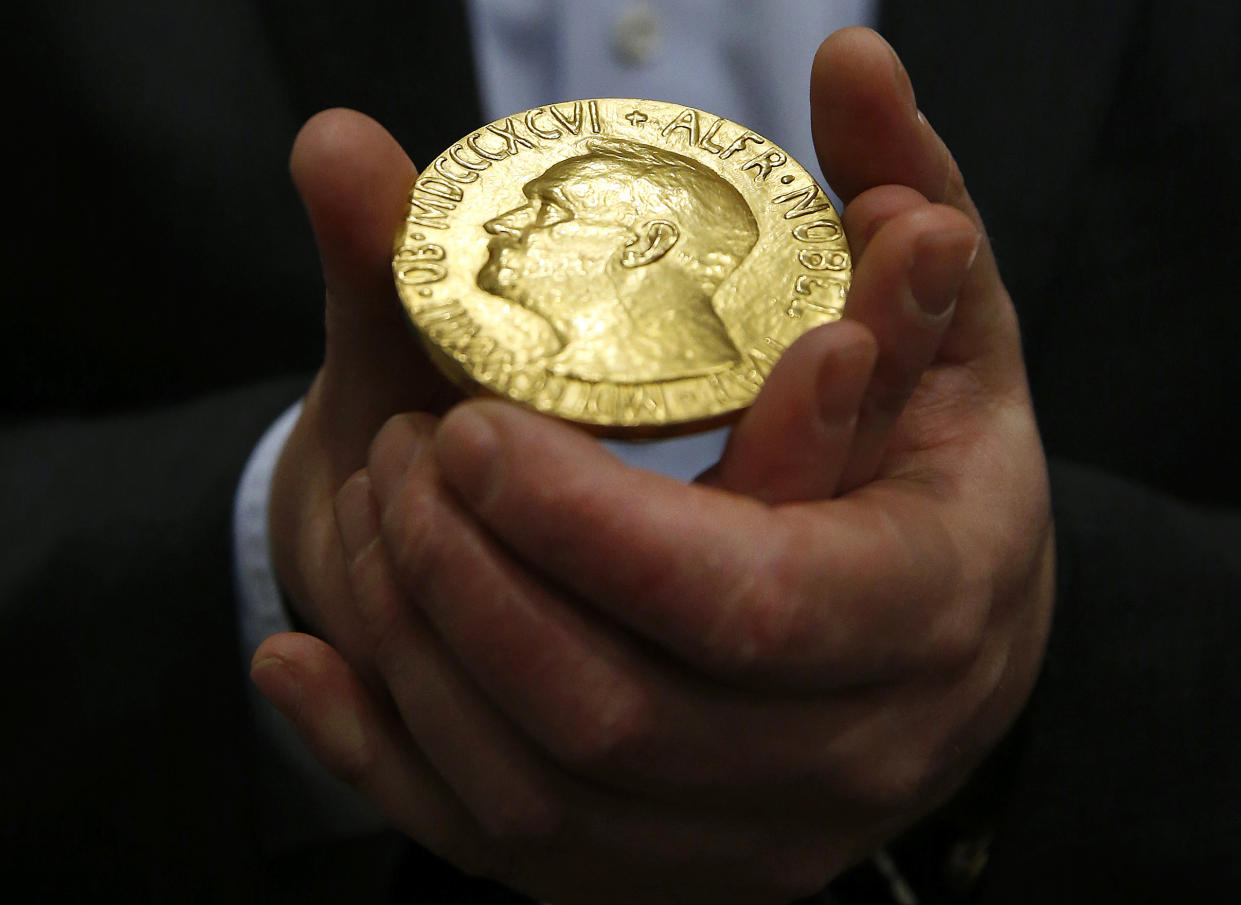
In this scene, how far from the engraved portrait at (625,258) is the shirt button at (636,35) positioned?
54 centimetres

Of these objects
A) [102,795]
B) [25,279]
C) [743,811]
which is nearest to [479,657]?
[743,811]

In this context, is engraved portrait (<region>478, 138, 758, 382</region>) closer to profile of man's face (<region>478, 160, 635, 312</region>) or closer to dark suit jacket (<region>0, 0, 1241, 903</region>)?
profile of man's face (<region>478, 160, 635, 312</region>)

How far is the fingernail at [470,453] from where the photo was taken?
66 cm

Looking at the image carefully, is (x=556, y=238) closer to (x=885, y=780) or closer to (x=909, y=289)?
(x=909, y=289)

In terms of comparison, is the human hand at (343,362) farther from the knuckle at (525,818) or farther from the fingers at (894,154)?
the fingers at (894,154)

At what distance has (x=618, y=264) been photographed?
0.89 meters

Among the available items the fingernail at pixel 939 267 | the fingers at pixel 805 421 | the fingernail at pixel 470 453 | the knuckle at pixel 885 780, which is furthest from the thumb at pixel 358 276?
the knuckle at pixel 885 780

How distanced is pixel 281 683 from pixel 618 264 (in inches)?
21.5

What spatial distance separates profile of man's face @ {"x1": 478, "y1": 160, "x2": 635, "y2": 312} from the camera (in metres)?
0.87

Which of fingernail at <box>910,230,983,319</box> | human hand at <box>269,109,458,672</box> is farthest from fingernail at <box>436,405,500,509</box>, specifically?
fingernail at <box>910,230,983,319</box>

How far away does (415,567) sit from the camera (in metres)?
0.72

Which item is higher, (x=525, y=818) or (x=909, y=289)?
(x=909, y=289)

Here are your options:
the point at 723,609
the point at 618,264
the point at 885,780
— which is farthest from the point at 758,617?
the point at 618,264

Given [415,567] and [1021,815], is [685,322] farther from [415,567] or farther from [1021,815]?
[1021,815]
